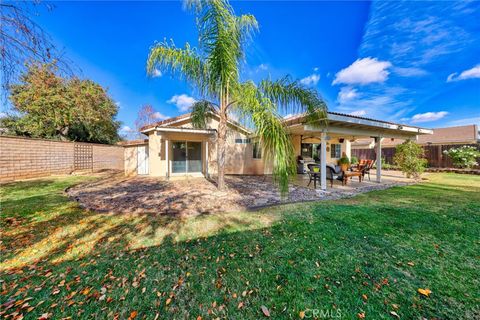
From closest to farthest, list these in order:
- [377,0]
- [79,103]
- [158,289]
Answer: [158,289] → [377,0] → [79,103]

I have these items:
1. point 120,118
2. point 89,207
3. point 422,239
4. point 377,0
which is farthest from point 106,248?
point 120,118

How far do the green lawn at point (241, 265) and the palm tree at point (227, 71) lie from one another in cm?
251

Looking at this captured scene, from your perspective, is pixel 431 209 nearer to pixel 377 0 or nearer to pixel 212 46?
pixel 212 46

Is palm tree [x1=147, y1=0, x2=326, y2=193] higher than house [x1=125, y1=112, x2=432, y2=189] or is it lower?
higher

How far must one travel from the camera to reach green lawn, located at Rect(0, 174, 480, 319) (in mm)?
1986

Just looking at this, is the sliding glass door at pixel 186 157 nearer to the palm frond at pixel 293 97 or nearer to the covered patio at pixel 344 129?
the covered patio at pixel 344 129

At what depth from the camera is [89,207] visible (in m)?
5.31

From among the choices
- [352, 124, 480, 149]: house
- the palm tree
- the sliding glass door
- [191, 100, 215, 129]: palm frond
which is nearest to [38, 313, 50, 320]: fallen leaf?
the palm tree

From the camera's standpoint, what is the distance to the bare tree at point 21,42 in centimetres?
272

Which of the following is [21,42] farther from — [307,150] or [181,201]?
[307,150]

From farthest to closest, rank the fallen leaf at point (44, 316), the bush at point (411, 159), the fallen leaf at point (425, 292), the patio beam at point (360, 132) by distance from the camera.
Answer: the bush at point (411, 159) → the patio beam at point (360, 132) → the fallen leaf at point (425, 292) → the fallen leaf at point (44, 316)

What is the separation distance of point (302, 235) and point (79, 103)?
21212 mm

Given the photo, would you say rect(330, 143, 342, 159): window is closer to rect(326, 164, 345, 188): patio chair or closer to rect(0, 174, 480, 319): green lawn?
rect(326, 164, 345, 188): patio chair

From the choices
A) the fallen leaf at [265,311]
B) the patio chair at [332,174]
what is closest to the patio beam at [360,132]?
the patio chair at [332,174]
